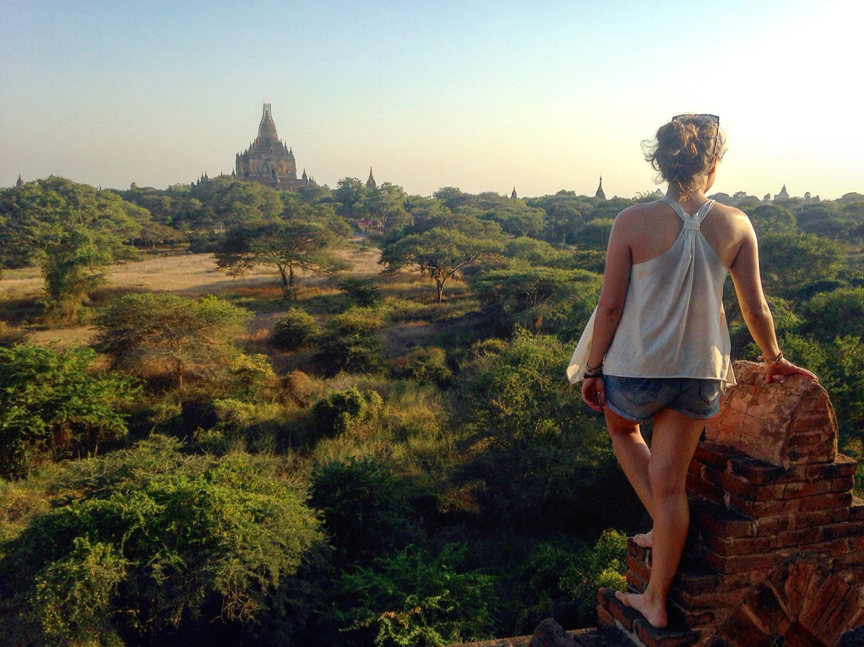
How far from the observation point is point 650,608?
1987 mm

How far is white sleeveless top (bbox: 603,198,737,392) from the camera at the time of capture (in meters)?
1.78

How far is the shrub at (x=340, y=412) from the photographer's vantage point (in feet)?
34.3

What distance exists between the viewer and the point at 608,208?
4625cm

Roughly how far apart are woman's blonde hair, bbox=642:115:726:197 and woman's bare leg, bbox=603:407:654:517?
0.80m

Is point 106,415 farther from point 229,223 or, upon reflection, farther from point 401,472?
point 229,223

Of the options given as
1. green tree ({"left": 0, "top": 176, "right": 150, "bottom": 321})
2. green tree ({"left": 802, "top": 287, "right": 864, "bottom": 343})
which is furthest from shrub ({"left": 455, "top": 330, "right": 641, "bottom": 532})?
green tree ({"left": 0, "top": 176, "right": 150, "bottom": 321})

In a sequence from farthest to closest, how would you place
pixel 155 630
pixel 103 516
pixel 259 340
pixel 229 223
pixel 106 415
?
pixel 229 223, pixel 259 340, pixel 106 415, pixel 103 516, pixel 155 630

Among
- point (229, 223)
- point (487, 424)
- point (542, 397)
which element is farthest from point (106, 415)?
point (229, 223)

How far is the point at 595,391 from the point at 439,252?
21.2m

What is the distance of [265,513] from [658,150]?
5.42 meters

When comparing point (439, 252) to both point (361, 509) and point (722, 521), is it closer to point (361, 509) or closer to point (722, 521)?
point (361, 509)

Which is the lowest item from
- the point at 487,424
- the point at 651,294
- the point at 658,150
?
the point at 487,424

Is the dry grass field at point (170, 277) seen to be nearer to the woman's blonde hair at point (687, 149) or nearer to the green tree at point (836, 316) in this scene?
the green tree at point (836, 316)

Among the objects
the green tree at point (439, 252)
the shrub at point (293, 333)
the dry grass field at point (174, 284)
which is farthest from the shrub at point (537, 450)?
the green tree at point (439, 252)
